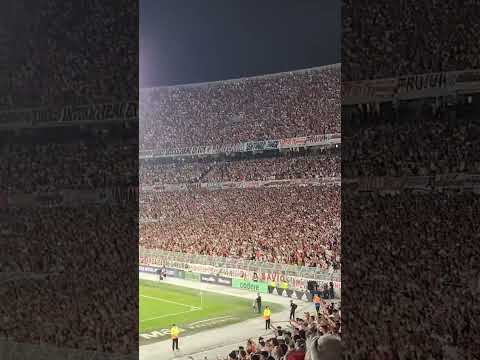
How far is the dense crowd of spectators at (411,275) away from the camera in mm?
3004

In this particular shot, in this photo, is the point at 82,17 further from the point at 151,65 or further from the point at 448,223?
the point at 151,65

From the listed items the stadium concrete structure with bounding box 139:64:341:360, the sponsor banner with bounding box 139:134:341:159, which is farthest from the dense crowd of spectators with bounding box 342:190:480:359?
the sponsor banner with bounding box 139:134:341:159

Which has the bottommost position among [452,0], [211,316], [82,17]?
[211,316]

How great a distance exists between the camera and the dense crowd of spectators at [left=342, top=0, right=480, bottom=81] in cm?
307

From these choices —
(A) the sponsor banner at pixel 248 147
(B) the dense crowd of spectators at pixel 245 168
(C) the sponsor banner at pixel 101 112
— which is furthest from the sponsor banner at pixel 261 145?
(C) the sponsor banner at pixel 101 112

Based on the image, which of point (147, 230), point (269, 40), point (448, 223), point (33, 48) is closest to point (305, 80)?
point (269, 40)

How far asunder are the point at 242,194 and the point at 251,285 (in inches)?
224

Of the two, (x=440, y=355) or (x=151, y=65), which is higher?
(x=151, y=65)

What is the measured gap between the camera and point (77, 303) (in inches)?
170

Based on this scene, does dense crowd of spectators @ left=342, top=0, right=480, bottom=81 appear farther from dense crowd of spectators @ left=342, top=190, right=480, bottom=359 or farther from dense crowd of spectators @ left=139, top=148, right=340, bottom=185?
dense crowd of spectators @ left=139, top=148, right=340, bottom=185

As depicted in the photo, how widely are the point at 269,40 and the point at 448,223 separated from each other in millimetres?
12827

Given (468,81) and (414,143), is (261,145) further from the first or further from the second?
(468,81)

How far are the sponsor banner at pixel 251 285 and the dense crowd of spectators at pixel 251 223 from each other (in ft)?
2.90

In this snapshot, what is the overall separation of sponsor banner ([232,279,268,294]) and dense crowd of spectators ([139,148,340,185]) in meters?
5.14
